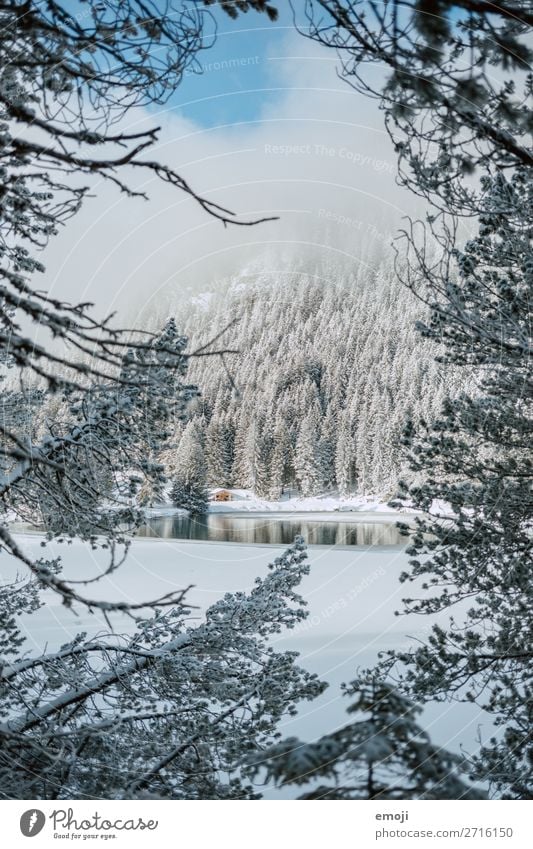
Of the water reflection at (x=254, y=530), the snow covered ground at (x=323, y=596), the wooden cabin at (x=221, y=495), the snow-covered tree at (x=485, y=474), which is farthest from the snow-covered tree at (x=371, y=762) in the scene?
the wooden cabin at (x=221, y=495)

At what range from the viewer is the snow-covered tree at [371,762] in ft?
6.34

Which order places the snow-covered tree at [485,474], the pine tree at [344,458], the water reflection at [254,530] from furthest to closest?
the snow-covered tree at [485,474] < the pine tree at [344,458] < the water reflection at [254,530]

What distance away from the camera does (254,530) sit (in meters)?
2.23

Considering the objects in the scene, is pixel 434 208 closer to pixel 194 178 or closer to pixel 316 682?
pixel 194 178

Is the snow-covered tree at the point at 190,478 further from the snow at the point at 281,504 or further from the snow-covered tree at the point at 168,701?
the snow-covered tree at the point at 168,701

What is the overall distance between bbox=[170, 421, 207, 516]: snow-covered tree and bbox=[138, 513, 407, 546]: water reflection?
0.06 metres

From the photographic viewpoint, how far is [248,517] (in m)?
2.18

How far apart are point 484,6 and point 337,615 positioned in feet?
8.28

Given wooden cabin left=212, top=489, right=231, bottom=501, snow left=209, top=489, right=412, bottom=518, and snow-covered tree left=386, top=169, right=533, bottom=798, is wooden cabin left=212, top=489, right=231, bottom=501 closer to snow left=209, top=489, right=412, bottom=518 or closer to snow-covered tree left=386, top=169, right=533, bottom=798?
snow left=209, top=489, right=412, bottom=518

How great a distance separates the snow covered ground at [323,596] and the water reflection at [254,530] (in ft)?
0.14

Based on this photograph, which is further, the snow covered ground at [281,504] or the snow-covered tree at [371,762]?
the snow covered ground at [281,504]

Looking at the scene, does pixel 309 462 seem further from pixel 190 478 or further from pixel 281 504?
pixel 190 478

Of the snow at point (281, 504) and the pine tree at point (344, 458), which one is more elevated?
the pine tree at point (344, 458)
